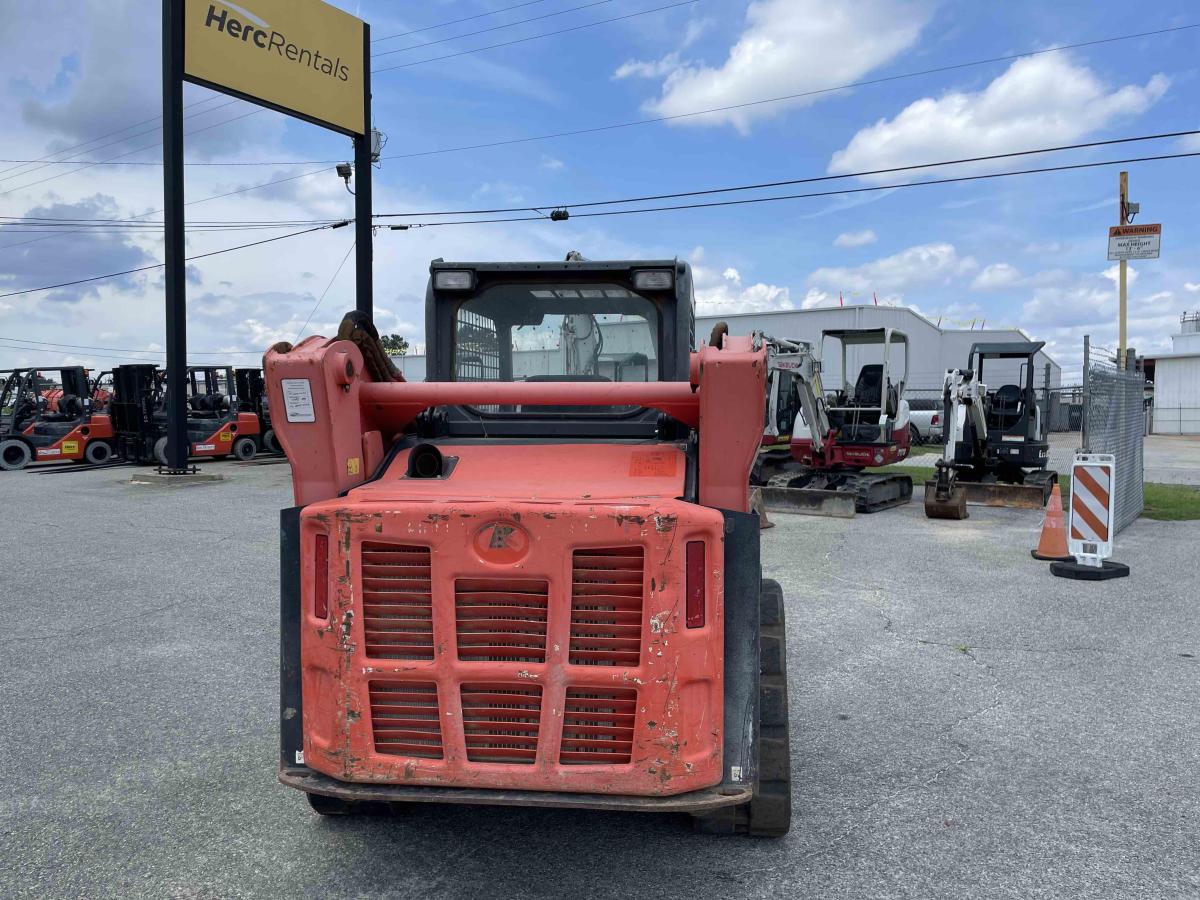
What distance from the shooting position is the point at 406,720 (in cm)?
284

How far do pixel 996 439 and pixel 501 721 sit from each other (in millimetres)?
13198

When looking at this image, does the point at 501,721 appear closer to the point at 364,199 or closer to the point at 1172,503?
the point at 1172,503

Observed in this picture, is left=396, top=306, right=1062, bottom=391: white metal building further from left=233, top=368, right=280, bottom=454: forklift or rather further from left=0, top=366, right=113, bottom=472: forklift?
left=0, top=366, right=113, bottom=472: forklift

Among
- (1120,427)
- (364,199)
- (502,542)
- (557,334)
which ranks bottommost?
(502,542)

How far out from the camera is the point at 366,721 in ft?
9.29

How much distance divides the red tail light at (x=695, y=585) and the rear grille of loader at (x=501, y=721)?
0.55 metres

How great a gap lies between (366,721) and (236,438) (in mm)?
21093

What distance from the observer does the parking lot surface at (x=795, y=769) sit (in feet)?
10.2

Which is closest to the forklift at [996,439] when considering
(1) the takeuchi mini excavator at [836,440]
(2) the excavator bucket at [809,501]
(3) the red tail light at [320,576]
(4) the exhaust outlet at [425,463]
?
(1) the takeuchi mini excavator at [836,440]

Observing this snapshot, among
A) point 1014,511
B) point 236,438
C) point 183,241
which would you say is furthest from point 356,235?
point 1014,511

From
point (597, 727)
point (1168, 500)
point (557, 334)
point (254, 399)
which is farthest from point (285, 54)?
point (597, 727)

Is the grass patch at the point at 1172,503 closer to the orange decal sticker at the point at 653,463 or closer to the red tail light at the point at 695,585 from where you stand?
the orange decal sticker at the point at 653,463

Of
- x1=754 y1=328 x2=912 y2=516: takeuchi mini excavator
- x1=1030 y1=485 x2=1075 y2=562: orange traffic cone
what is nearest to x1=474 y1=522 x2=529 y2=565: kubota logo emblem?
x1=1030 y1=485 x2=1075 y2=562: orange traffic cone

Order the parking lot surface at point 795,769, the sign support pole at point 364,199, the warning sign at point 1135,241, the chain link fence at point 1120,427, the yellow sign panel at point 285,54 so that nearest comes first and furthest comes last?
the parking lot surface at point 795,769, the chain link fence at point 1120,427, the warning sign at point 1135,241, the yellow sign panel at point 285,54, the sign support pole at point 364,199
